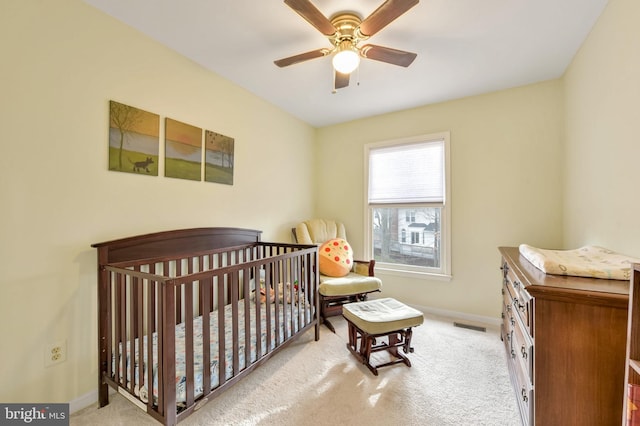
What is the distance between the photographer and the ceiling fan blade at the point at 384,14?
4.37 feet

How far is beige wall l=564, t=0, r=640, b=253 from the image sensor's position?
1.41m

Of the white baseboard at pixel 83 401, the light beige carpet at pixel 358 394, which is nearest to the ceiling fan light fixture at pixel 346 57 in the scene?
the light beige carpet at pixel 358 394

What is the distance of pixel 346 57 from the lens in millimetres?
1711

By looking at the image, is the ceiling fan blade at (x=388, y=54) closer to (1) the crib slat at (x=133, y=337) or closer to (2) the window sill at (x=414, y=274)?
(1) the crib slat at (x=133, y=337)

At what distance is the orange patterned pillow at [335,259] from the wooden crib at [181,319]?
531 mm

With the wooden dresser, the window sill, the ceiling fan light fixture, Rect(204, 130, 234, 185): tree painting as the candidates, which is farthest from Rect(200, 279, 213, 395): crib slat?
the window sill

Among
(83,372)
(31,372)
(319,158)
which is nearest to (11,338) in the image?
(31,372)

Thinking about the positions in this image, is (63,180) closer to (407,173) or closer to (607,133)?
(407,173)

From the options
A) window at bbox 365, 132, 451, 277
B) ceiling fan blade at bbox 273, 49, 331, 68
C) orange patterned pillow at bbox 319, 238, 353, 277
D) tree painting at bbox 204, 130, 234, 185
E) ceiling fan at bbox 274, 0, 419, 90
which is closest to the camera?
ceiling fan at bbox 274, 0, 419, 90

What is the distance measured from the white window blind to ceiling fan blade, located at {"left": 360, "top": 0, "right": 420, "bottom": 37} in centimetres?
189

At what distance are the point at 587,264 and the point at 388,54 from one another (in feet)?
5.39

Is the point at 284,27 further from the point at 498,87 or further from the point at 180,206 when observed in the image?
the point at 498,87

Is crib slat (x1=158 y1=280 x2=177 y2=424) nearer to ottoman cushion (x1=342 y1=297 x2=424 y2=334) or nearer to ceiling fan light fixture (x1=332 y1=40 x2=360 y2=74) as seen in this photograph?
ottoman cushion (x1=342 y1=297 x2=424 y2=334)

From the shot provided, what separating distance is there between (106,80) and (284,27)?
123cm
